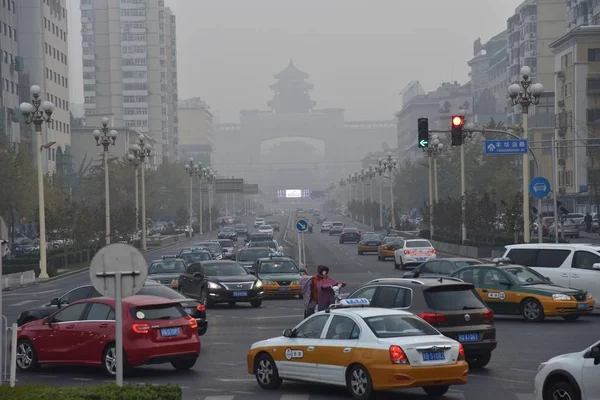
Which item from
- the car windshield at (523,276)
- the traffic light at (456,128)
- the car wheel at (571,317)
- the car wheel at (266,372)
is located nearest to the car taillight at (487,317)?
the car wheel at (266,372)

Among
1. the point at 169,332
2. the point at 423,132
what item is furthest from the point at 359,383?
the point at 423,132

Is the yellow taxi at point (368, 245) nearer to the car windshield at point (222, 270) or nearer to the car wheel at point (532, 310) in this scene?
the car windshield at point (222, 270)

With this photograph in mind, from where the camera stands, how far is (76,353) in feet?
65.4

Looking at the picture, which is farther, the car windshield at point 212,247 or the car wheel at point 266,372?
the car windshield at point 212,247

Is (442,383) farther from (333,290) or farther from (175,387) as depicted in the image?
(333,290)

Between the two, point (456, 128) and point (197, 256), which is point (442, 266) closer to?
point (456, 128)

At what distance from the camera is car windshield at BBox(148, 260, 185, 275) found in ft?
129

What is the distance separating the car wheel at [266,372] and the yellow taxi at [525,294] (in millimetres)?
12197

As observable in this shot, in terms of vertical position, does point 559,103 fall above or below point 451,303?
above

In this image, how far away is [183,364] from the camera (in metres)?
20.5

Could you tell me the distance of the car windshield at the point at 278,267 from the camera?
132 ft

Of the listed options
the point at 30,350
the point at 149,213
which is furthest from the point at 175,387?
the point at 149,213

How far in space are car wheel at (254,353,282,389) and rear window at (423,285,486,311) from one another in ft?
10.9

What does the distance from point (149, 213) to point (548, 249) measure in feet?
273
